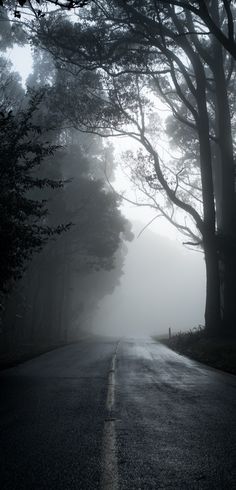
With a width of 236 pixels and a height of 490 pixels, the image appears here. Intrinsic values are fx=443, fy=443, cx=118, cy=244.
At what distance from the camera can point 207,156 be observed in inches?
844

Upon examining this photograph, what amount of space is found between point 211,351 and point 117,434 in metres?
11.8

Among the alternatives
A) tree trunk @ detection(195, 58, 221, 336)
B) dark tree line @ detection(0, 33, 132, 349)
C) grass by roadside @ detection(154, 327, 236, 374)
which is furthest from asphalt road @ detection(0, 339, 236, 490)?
tree trunk @ detection(195, 58, 221, 336)

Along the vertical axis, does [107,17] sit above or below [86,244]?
above

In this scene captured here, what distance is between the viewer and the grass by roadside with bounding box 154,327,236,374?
1321 cm

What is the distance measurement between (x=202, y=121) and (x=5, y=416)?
61.0ft

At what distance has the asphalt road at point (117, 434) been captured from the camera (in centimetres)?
345

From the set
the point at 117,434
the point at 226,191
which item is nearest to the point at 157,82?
the point at 226,191

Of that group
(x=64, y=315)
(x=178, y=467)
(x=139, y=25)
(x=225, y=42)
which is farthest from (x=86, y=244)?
(x=178, y=467)

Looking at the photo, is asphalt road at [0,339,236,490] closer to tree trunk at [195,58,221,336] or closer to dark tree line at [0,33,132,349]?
dark tree line at [0,33,132,349]

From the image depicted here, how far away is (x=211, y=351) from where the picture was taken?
52.4 feet

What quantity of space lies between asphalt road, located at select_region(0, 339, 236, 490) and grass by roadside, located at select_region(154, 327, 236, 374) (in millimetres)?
3814

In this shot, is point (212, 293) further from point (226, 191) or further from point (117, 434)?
point (117, 434)

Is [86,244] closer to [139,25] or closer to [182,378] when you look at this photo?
[139,25]

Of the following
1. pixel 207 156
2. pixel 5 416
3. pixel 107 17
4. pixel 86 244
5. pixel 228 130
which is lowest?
pixel 5 416
